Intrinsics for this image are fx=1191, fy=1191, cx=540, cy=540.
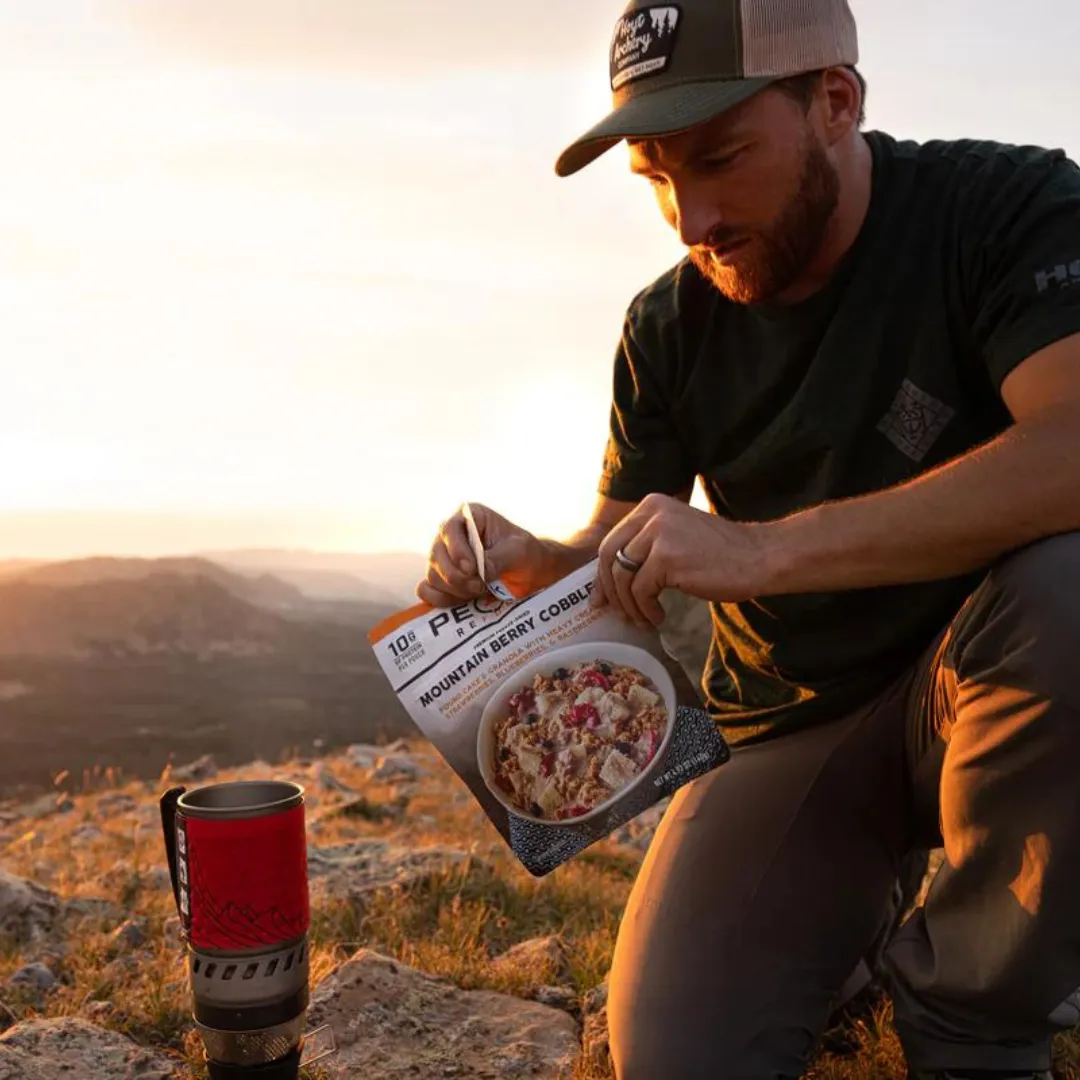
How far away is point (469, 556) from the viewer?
269 centimetres

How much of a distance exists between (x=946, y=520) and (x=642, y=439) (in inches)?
43.3

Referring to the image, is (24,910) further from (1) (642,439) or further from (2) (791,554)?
(2) (791,554)

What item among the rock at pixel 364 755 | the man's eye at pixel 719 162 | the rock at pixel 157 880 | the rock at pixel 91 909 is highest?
the man's eye at pixel 719 162

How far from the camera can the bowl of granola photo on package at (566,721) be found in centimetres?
257

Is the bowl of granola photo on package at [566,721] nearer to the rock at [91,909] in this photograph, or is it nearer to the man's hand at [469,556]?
the man's hand at [469,556]

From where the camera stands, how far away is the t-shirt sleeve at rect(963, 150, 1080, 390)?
94.0 inches

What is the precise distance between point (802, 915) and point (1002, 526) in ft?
3.36

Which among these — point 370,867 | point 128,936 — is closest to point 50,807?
point 370,867

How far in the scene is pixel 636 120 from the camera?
2592 millimetres

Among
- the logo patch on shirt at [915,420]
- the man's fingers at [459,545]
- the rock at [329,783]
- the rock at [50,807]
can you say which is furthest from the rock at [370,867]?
the rock at [50,807]

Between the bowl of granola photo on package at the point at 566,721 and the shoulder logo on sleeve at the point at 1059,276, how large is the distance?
1.11m

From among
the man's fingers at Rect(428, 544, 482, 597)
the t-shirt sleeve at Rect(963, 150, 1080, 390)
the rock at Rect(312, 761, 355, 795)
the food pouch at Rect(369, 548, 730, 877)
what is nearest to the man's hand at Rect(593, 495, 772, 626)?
the food pouch at Rect(369, 548, 730, 877)

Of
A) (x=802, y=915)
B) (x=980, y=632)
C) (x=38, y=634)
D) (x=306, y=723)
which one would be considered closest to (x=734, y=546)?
(x=980, y=632)

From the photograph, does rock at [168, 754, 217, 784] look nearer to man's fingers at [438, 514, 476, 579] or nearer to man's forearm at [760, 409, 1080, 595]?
man's fingers at [438, 514, 476, 579]
